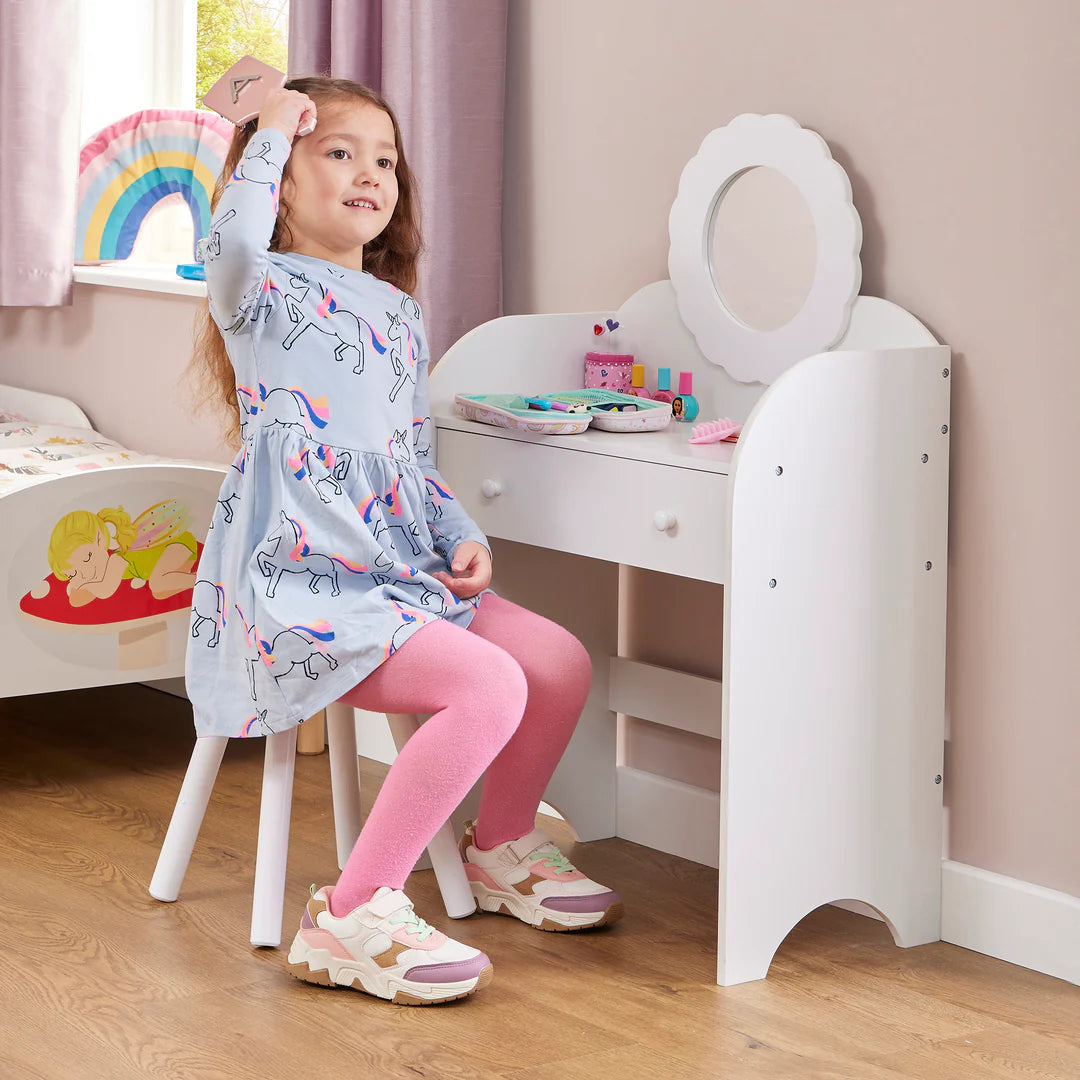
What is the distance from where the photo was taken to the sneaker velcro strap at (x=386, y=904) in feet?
5.74

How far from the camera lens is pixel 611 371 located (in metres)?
2.24

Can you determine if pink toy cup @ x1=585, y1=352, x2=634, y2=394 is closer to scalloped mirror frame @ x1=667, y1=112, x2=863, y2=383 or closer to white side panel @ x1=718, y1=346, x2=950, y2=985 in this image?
scalloped mirror frame @ x1=667, y1=112, x2=863, y2=383

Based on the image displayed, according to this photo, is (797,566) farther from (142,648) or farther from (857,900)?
(142,648)

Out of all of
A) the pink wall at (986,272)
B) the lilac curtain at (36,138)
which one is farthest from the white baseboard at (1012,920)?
the lilac curtain at (36,138)

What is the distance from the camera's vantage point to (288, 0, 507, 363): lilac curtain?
2.37 m

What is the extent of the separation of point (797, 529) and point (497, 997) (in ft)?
2.03

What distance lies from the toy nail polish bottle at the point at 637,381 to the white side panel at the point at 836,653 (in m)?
0.48

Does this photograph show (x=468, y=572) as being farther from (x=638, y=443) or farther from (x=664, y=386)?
(x=664, y=386)

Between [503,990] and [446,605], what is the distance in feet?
1.47

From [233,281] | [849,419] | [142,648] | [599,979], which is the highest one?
[233,281]

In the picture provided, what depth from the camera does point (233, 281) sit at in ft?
5.84

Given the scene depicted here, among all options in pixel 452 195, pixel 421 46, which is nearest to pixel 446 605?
pixel 452 195

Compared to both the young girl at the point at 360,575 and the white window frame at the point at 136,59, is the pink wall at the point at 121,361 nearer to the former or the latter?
the white window frame at the point at 136,59

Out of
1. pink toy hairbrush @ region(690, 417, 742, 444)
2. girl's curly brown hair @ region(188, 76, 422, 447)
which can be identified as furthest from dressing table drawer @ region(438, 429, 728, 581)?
girl's curly brown hair @ region(188, 76, 422, 447)
